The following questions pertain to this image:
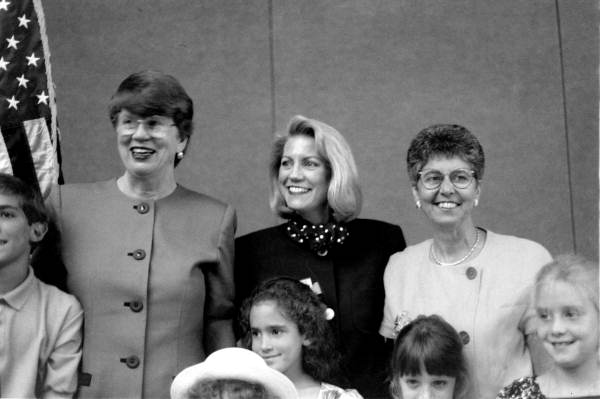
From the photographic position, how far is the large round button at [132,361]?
15.5 ft

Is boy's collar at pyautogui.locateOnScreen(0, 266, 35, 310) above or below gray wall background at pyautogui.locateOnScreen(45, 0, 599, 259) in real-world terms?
below

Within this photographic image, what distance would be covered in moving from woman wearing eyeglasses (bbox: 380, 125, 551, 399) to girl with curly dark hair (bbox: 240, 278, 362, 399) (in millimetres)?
253

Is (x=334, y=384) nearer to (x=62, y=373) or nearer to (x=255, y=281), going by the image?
(x=255, y=281)

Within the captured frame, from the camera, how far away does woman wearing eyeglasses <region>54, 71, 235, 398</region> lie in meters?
4.73

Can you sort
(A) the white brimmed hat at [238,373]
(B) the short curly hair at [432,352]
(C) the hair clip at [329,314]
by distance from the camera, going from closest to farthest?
(A) the white brimmed hat at [238,373] < (B) the short curly hair at [432,352] < (C) the hair clip at [329,314]

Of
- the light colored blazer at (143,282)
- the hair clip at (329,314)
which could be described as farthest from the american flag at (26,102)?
the hair clip at (329,314)

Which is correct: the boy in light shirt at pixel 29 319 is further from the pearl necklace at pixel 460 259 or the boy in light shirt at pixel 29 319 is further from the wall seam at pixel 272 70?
the wall seam at pixel 272 70

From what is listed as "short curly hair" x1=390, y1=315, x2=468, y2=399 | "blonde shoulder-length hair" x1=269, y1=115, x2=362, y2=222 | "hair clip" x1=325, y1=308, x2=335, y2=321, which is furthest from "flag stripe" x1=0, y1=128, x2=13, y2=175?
"short curly hair" x1=390, y1=315, x2=468, y2=399

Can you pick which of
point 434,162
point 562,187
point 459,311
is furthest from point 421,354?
point 562,187

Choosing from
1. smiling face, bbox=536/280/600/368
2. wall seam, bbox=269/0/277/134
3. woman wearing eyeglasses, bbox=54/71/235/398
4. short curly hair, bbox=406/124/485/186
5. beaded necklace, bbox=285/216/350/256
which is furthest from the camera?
wall seam, bbox=269/0/277/134

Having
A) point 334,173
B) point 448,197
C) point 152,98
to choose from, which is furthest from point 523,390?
point 152,98

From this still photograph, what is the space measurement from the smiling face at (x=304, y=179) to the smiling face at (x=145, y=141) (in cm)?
54

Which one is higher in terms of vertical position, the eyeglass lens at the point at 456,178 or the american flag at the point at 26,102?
the american flag at the point at 26,102

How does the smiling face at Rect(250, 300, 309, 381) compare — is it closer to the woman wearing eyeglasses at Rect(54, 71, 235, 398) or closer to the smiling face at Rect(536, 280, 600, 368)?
the woman wearing eyeglasses at Rect(54, 71, 235, 398)
